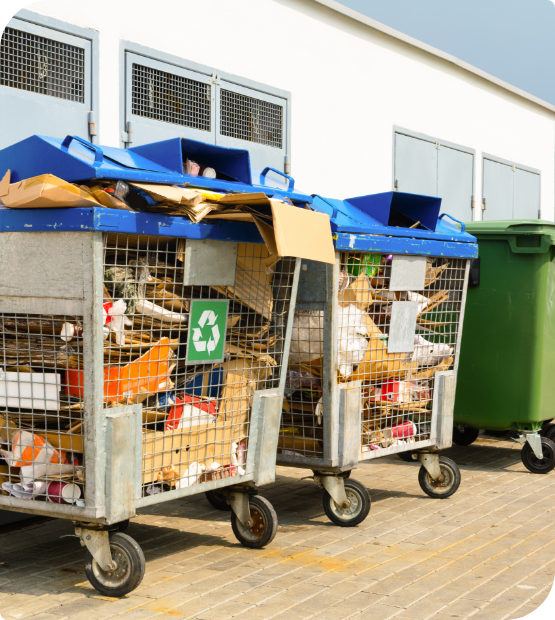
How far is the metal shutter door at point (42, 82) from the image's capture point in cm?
421

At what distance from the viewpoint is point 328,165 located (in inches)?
271

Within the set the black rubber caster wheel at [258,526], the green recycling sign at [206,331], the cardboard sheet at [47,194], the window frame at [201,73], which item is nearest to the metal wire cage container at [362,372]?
the black rubber caster wheel at [258,526]

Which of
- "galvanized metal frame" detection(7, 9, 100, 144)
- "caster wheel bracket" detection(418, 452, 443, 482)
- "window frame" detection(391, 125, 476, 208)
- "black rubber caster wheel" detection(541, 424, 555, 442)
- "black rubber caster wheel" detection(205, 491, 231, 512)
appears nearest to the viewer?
"galvanized metal frame" detection(7, 9, 100, 144)

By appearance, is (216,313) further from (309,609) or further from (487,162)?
(487,162)

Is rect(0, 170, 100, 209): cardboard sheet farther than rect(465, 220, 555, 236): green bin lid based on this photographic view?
No

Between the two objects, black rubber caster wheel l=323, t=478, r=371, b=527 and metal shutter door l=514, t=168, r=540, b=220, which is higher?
metal shutter door l=514, t=168, r=540, b=220

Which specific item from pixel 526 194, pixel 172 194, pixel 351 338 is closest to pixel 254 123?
pixel 351 338

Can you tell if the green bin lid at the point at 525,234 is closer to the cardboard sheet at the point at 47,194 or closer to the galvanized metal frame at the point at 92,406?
the galvanized metal frame at the point at 92,406

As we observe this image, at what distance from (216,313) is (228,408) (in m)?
0.45

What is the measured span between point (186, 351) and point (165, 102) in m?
2.46

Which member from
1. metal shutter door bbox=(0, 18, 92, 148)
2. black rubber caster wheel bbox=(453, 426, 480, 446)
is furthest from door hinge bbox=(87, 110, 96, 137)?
black rubber caster wheel bbox=(453, 426, 480, 446)

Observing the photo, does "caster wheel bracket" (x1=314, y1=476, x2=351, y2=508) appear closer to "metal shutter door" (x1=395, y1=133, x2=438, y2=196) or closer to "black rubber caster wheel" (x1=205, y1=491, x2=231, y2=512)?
"black rubber caster wheel" (x1=205, y1=491, x2=231, y2=512)

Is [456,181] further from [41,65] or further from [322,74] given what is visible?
[41,65]

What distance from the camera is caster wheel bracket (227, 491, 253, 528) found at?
375cm
